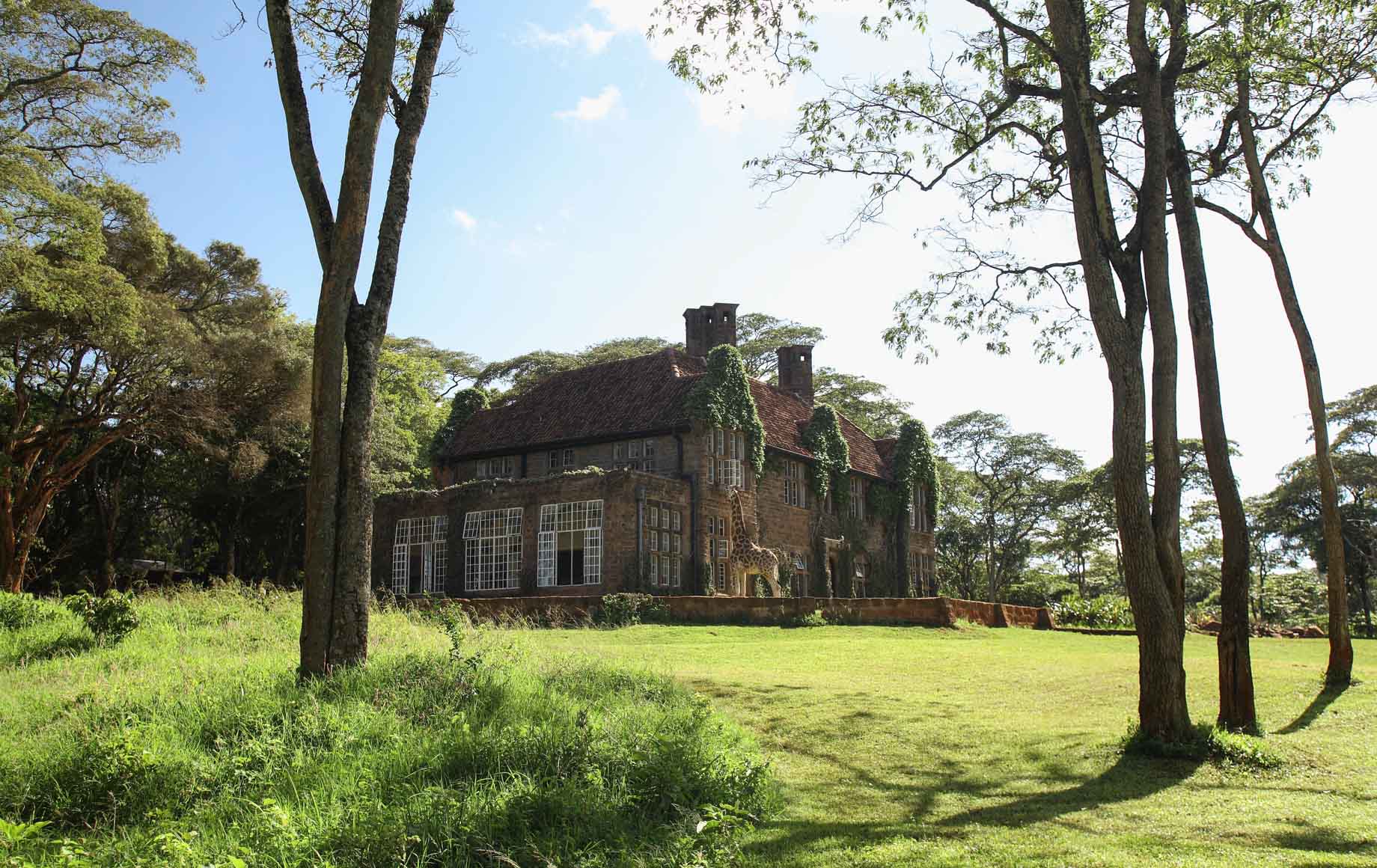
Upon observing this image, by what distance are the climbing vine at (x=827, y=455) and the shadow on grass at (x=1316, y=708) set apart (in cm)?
2219

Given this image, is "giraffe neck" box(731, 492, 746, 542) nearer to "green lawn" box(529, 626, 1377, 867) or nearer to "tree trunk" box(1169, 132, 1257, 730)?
"green lawn" box(529, 626, 1377, 867)

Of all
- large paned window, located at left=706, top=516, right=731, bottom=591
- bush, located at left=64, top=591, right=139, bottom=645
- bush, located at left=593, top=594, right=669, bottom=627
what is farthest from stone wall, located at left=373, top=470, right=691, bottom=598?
bush, located at left=64, top=591, right=139, bottom=645

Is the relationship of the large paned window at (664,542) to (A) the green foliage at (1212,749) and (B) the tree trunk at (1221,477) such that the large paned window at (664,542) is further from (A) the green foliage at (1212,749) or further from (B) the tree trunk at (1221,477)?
(A) the green foliage at (1212,749)

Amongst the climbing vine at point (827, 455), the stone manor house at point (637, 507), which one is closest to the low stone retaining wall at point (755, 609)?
the stone manor house at point (637, 507)

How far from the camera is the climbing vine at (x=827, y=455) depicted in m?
35.1

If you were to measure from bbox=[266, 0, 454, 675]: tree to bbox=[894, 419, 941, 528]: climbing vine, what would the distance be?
3135 centimetres

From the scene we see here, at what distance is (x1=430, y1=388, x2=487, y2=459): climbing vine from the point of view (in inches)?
1442

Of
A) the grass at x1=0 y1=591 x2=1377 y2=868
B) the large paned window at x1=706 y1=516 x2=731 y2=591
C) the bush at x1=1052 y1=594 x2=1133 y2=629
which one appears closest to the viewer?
the grass at x1=0 y1=591 x2=1377 y2=868

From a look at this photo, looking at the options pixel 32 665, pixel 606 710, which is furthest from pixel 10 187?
pixel 606 710

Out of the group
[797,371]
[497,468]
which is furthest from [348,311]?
[797,371]

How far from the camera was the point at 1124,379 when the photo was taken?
32.1 ft

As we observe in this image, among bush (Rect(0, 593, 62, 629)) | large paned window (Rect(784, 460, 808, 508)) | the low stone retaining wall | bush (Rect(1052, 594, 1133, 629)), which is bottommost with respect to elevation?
bush (Rect(1052, 594, 1133, 629))

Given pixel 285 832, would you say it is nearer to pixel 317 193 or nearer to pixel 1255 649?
pixel 317 193

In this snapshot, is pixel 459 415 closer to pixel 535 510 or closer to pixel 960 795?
pixel 535 510
